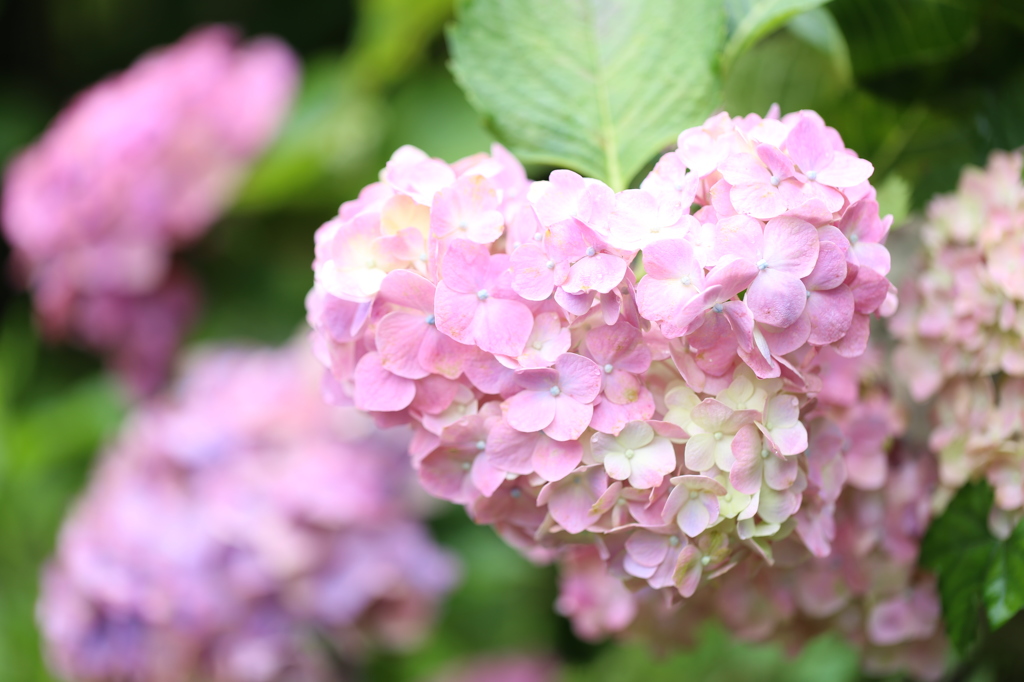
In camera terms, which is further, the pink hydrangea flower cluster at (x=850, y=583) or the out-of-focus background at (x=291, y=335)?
the out-of-focus background at (x=291, y=335)

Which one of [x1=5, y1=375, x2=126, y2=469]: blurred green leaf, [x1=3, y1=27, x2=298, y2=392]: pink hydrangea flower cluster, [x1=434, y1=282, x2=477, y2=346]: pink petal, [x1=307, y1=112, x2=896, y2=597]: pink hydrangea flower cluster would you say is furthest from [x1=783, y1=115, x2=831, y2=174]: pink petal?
[x1=5, y1=375, x2=126, y2=469]: blurred green leaf

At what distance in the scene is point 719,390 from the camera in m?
0.25

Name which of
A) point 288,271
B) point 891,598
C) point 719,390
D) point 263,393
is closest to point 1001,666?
point 891,598

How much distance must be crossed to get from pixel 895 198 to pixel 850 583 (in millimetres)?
160

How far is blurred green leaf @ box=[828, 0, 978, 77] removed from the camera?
34cm

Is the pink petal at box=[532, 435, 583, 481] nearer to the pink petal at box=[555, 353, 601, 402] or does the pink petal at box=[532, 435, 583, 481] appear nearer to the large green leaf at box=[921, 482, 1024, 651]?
the pink petal at box=[555, 353, 601, 402]

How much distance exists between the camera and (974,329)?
0.31 metres

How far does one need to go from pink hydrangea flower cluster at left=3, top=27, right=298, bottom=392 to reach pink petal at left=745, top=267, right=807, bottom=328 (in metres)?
0.53

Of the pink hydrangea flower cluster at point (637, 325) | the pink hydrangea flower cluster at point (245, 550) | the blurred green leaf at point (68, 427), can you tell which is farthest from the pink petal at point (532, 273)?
the blurred green leaf at point (68, 427)

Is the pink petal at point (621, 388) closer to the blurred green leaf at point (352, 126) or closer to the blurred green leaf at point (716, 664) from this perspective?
the blurred green leaf at point (716, 664)

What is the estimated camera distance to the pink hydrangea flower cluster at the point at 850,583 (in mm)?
318

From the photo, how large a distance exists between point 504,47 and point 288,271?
487 millimetres

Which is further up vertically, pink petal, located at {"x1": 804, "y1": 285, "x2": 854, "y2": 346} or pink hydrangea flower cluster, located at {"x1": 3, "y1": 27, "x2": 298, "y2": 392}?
pink petal, located at {"x1": 804, "y1": 285, "x2": 854, "y2": 346}

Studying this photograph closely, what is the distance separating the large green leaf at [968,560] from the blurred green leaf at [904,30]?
0.57 ft
